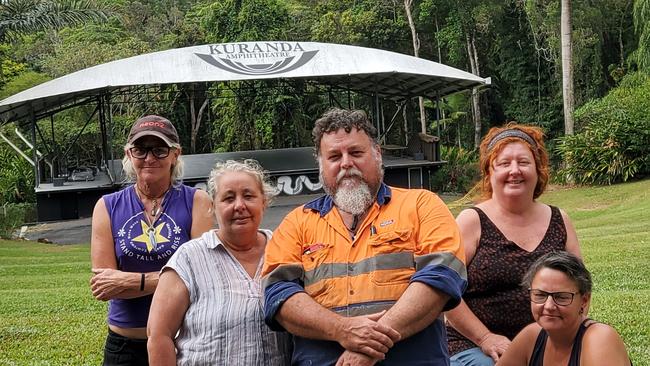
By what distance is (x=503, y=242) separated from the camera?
9.81ft

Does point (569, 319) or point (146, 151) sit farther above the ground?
point (146, 151)

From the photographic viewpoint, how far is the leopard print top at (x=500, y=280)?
2939 millimetres

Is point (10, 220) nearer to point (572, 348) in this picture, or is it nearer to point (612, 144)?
point (612, 144)

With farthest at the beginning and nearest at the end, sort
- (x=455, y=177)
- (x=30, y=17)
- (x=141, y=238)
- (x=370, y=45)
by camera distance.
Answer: (x=370, y=45) → (x=455, y=177) → (x=30, y=17) → (x=141, y=238)

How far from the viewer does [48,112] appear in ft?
69.8

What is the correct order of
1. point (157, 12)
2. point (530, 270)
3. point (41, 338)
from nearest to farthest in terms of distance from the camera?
1. point (530, 270)
2. point (41, 338)
3. point (157, 12)

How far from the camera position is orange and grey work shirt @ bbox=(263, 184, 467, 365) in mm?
2582

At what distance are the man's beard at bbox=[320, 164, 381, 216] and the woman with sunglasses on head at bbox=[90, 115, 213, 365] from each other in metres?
0.52

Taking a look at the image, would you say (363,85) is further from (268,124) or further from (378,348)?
(378,348)

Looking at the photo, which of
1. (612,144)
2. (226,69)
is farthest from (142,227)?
(612,144)

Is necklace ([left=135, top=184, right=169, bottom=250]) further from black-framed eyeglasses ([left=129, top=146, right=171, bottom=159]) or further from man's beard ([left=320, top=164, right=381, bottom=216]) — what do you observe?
man's beard ([left=320, top=164, right=381, bottom=216])

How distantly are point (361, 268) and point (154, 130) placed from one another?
0.95 m

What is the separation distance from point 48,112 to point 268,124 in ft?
27.2

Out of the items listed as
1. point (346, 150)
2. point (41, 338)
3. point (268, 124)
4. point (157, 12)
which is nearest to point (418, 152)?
point (268, 124)
